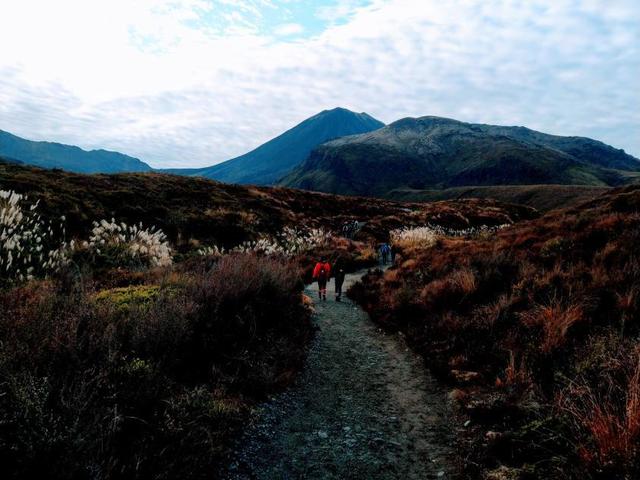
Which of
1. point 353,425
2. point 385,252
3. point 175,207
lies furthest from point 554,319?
point 175,207

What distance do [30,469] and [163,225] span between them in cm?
2234

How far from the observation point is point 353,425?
5.96 meters

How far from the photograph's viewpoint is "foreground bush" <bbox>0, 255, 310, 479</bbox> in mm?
3271

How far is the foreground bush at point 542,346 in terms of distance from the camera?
13.8 feet

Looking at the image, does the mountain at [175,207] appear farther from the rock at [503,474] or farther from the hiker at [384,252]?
the rock at [503,474]

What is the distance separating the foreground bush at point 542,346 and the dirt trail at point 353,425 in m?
0.46

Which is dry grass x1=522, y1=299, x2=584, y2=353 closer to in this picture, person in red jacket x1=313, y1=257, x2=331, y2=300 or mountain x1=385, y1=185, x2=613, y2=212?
person in red jacket x1=313, y1=257, x2=331, y2=300

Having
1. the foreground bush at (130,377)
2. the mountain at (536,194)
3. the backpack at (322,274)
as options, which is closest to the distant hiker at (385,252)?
the backpack at (322,274)

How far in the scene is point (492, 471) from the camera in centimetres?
454

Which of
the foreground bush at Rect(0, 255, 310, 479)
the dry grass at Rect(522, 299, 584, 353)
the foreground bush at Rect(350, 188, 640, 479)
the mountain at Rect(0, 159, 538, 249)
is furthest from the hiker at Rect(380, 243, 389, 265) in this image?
the foreground bush at Rect(0, 255, 310, 479)

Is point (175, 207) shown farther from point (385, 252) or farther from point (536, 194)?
point (536, 194)

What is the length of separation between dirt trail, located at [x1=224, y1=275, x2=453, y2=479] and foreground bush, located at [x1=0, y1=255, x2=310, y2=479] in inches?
17.1

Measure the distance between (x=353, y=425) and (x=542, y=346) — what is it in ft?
11.0

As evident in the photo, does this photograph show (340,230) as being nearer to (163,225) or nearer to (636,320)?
(163,225)
